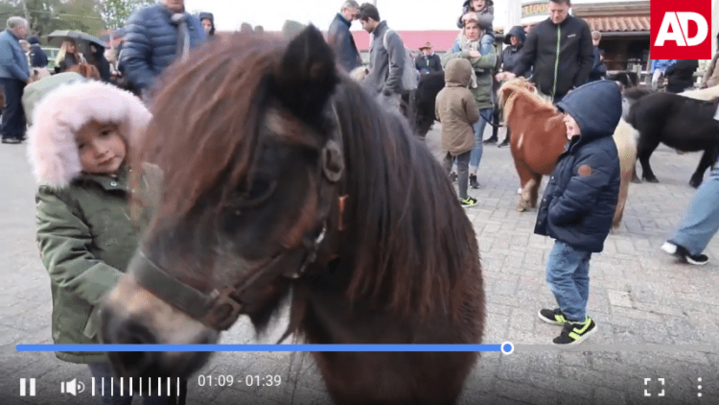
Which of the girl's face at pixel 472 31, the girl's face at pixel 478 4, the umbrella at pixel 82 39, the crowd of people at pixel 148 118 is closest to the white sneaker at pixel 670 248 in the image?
the crowd of people at pixel 148 118

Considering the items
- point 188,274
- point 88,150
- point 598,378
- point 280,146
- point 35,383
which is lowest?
point 598,378

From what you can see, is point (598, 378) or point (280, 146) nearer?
point (280, 146)

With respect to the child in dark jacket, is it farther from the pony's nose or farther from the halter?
the pony's nose

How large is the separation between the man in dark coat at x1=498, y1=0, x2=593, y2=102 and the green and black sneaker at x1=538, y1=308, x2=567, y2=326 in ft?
10.7

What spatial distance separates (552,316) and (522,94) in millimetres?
2872

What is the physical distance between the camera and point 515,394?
92.2 inches

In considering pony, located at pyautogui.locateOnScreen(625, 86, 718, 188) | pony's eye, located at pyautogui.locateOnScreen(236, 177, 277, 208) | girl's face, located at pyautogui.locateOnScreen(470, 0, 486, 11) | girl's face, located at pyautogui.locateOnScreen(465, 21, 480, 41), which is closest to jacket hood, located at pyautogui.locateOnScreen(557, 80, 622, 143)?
A: pony's eye, located at pyautogui.locateOnScreen(236, 177, 277, 208)

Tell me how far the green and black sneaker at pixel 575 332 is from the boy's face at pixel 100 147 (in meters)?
2.55

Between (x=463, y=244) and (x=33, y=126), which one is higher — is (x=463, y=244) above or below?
below

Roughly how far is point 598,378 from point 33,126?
9.13ft

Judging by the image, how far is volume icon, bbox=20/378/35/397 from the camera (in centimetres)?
230

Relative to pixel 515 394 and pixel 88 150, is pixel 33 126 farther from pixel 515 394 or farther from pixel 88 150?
pixel 515 394

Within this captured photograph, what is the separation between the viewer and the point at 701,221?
382 centimetres

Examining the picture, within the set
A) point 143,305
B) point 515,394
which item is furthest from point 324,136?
point 515,394
